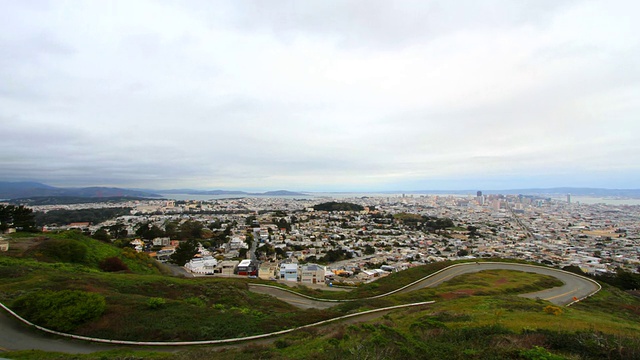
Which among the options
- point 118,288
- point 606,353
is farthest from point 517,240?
point 118,288

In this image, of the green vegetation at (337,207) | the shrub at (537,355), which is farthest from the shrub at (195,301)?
the green vegetation at (337,207)

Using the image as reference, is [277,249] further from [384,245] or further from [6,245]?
[6,245]

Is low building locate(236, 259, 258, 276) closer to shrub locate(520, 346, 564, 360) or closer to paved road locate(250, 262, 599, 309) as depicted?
paved road locate(250, 262, 599, 309)

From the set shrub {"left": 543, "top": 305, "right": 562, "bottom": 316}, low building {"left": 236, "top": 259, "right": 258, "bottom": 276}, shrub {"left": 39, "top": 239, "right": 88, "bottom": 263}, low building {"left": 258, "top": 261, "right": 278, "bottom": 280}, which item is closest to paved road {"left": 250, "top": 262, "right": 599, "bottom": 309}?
shrub {"left": 543, "top": 305, "right": 562, "bottom": 316}

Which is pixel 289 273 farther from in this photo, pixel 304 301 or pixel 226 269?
pixel 304 301

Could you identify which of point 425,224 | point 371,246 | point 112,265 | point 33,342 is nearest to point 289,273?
point 112,265

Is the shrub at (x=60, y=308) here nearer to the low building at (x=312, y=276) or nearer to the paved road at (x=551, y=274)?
the paved road at (x=551, y=274)
